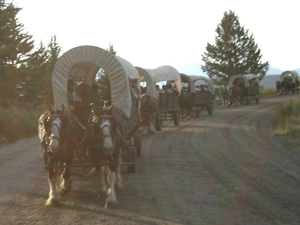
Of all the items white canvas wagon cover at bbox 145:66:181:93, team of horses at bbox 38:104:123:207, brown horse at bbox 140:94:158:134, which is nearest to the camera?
team of horses at bbox 38:104:123:207

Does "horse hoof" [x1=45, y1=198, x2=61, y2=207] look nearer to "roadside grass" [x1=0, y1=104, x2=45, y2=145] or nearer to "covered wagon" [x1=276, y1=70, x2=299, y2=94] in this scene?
"roadside grass" [x1=0, y1=104, x2=45, y2=145]

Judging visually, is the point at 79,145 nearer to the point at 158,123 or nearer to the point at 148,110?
the point at 148,110

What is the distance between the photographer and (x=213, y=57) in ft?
206

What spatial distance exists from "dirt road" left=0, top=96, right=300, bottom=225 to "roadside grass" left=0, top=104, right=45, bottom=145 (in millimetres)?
3268

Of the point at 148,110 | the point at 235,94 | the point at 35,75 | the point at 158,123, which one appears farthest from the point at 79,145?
the point at 235,94

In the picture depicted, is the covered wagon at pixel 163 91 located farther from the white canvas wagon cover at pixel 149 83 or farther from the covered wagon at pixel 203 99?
the covered wagon at pixel 203 99

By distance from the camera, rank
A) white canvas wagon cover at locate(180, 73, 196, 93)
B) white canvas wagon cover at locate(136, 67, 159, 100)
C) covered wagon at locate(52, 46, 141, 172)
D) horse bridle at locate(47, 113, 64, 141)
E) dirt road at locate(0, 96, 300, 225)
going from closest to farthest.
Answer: dirt road at locate(0, 96, 300, 225), horse bridle at locate(47, 113, 64, 141), covered wagon at locate(52, 46, 141, 172), white canvas wagon cover at locate(136, 67, 159, 100), white canvas wagon cover at locate(180, 73, 196, 93)

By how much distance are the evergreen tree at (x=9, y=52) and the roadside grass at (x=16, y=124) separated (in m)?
4.41

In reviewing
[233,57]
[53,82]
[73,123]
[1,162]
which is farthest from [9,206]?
[233,57]

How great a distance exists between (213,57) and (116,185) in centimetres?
5377

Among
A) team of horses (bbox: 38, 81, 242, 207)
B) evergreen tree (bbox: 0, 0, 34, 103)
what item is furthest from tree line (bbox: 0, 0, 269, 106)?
team of horses (bbox: 38, 81, 242, 207)

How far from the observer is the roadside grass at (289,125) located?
55.3 ft

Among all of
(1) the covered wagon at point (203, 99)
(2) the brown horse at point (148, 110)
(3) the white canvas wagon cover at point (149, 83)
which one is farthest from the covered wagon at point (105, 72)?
(1) the covered wagon at point (203, 99)

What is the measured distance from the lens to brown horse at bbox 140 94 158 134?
66.1 feet
